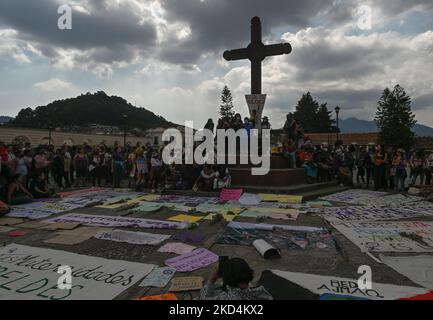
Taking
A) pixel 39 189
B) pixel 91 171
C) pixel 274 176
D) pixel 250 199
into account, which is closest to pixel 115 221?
pixel 250 199

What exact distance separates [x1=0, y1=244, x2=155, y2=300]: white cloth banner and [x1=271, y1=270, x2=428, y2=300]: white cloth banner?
195 cm

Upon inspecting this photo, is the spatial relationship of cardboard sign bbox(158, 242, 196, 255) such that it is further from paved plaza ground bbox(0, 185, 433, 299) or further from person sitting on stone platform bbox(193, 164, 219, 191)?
person sitting on stone platform bbox(193, 164, 219, 191)

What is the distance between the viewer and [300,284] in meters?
3.27

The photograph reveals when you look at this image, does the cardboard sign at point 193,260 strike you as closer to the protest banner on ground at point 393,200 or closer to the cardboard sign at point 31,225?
the cardboard sign at point 31,225

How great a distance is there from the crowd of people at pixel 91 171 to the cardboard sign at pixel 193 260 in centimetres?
586

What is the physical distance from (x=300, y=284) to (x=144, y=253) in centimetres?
241

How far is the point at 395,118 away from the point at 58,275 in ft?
204

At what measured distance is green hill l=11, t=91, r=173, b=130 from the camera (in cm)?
6650

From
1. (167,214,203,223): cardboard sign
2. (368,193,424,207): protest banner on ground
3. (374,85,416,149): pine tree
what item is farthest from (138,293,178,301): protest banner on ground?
(374,85,416,149): pine tree

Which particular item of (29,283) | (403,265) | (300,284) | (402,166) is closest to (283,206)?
(403,265)

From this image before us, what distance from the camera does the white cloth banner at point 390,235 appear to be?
4559 mm

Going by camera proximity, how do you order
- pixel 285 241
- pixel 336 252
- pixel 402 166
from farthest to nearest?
pixel 402 166 → pixel 285 241 → pixel 336 252

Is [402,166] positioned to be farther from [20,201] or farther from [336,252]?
[20,201]

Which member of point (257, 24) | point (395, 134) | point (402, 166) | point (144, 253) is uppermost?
point (257, 24)
